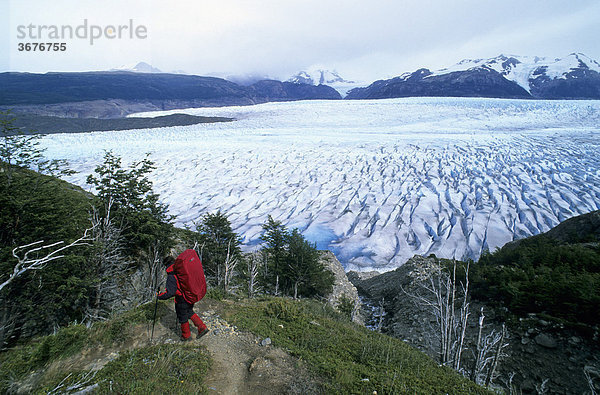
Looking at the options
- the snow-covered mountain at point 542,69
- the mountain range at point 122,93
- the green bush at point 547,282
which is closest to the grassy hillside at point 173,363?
the green bush at point 547,282

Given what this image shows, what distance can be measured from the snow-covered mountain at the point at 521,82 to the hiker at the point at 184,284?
76.7 metres

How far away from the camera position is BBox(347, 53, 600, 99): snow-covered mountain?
6488cm

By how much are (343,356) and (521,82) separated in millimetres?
91181

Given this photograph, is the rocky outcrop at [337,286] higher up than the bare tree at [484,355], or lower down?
lower down

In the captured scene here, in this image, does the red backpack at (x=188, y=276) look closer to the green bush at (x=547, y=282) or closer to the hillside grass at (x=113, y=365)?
the hillside grass at (x=113, y=365)

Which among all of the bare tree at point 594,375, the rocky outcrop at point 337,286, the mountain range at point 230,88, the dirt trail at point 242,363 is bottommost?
the rocky outcrop at point 337,286

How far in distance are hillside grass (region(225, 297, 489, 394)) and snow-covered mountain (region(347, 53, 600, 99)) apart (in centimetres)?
7538

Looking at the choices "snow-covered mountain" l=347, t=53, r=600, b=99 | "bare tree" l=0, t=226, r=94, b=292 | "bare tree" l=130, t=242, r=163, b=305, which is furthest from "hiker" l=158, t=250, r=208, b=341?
"snow-covered mountain" l=347, t=53, r=600, b=99

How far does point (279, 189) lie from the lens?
18.1 m

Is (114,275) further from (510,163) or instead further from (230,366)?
(510,163)

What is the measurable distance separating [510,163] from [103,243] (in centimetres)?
2304

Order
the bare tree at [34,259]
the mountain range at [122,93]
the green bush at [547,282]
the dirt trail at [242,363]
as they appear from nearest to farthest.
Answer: the bare tree at [34,259]
the dirt trail at [242,363]
the green bush at [547,282]
the mountain range at [122,93]

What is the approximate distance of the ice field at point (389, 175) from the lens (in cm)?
1309

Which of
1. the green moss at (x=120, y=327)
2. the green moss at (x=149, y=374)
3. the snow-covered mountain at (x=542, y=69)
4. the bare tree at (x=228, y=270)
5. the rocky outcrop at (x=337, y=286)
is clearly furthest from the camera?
the snow-covered mountain at (x=542, y=69)
